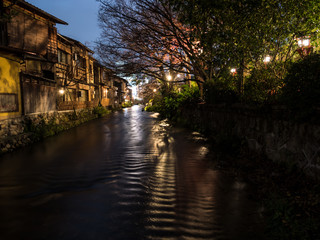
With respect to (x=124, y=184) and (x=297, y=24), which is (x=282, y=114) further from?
(x=124, y=184)

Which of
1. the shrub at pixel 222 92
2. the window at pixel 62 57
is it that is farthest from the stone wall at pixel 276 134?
the window at pixel 62 57

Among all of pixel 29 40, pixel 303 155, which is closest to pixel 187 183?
pixel 303 155

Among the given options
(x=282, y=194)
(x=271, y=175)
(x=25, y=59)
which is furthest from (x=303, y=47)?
(x=25, y=59)

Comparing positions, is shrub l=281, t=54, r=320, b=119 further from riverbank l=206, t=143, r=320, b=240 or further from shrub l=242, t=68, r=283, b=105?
riverbank l=206, t=143, r=320, b=240

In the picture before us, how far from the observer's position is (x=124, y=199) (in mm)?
4199

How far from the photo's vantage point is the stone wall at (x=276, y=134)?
4.14 meters

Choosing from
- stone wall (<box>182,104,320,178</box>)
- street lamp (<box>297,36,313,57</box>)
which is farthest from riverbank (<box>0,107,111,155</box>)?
street lamp (<box>297,36,313,57</box>)

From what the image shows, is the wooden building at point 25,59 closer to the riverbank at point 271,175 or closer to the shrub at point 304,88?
the riverbank at point 271,175

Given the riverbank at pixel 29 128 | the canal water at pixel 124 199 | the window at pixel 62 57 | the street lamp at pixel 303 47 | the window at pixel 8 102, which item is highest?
the window at pixel 62 57

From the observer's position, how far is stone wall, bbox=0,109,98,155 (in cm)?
902

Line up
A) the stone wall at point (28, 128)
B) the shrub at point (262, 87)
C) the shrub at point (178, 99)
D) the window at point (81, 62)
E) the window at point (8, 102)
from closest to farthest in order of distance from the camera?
the shrub at point (262, 87), the stone wall at point (28, 128), the window at point (8, 102), the shrub at point (178, 99), the window at point (81, 62)

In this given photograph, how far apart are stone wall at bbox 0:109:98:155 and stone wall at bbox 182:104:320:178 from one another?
31.6ft

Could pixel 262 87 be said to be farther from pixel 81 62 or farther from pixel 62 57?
pixel 81 62

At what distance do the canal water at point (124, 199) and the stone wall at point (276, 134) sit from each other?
Answer: 1.34 meters
